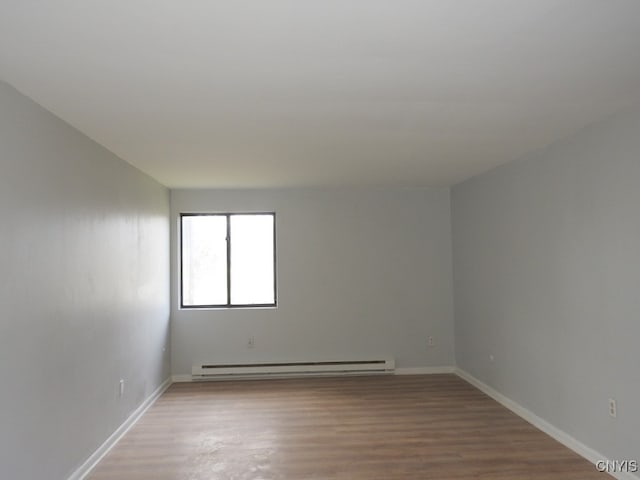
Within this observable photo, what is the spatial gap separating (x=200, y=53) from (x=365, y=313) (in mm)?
4146

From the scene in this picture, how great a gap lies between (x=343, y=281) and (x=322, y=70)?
369cm

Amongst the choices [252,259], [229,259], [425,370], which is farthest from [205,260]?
[425,370]

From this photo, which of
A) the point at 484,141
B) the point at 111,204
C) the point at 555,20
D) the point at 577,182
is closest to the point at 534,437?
the point at 577,182

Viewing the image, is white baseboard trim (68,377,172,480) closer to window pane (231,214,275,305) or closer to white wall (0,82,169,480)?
white wall (0,82,169,480)

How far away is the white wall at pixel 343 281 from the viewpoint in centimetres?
533

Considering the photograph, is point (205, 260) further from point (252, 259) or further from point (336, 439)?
point (336, 439)

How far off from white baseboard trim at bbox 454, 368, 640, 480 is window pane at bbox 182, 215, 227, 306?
3.24m

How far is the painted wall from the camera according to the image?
2703mm

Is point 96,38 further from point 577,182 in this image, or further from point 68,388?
point 577,182

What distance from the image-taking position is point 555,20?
1604 millimetres

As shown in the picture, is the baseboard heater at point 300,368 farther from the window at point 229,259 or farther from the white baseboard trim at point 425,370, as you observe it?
the window at point 229,259

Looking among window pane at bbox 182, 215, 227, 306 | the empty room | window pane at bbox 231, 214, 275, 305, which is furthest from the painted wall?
window pane at bbox 182, 215, 227, 306

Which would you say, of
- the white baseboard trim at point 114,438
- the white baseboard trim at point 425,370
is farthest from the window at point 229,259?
the white baseboard trim at point 425,370

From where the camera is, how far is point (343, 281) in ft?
17.8
